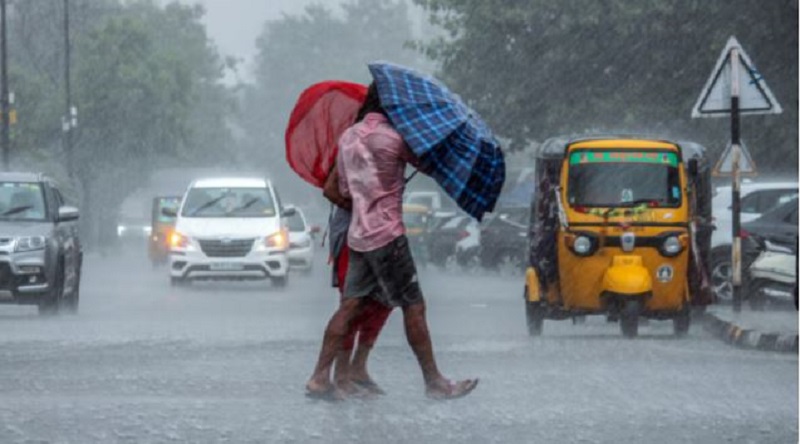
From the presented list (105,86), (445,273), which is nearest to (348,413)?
(445,273)

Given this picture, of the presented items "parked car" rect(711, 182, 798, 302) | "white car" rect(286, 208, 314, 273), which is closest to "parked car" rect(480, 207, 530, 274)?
"white car" rect(286, 208, 314, 273)

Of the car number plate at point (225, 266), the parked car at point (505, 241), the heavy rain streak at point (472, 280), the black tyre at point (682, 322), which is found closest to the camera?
the heavy rain streak at point (472, 280)

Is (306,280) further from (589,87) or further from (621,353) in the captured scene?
(621,353)

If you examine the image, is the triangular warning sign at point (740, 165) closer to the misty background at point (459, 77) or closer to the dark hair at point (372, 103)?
the dark hair at point (372, 103)

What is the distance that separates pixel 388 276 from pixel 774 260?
11004mm

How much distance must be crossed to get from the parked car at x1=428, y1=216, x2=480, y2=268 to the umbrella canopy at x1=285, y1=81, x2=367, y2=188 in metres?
33.3

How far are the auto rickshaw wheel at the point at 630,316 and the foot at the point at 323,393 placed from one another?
768cm

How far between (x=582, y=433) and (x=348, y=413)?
1443 mm

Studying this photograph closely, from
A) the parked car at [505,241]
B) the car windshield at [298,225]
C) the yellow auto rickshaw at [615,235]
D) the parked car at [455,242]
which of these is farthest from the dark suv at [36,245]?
the parked car at [455,242]

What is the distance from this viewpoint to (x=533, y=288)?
20219 millimetres

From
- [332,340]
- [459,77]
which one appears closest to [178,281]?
[332,340]

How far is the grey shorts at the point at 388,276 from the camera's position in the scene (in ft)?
40.4

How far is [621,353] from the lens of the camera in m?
16.9

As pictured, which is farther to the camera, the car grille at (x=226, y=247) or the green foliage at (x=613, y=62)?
the green foliage at (x=613, y=62)
